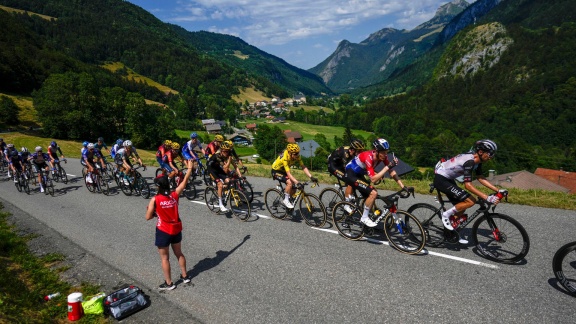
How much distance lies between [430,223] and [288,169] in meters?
4.08

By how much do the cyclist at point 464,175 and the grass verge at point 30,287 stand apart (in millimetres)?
7318

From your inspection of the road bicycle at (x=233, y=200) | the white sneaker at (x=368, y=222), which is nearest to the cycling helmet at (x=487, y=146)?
the white sneaker at (x=368, y=222)

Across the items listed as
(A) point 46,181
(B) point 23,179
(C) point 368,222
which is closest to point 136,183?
(A) point 46,181

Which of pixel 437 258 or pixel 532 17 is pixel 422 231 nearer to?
pixel 437 258

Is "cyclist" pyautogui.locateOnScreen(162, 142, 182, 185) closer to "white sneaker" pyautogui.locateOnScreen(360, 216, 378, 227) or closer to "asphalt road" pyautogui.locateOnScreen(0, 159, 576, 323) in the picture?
"asphalt road" pyautogui.locateOnScreen(0, 159, 576, 323)

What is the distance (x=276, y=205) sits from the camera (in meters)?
9.94

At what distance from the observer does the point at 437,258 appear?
6.55 metres

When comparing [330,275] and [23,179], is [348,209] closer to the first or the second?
[330,275]

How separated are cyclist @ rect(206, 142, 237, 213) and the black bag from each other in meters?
4.80

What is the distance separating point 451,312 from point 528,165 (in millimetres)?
84066

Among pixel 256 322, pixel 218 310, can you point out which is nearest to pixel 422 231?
pixel 256 322

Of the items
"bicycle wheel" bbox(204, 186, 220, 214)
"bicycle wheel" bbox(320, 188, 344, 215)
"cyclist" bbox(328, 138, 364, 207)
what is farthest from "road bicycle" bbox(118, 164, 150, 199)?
"cyclist" bbox(328, 138, 364, 207)

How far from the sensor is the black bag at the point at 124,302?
5.29 m

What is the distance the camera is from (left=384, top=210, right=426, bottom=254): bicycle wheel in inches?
273
